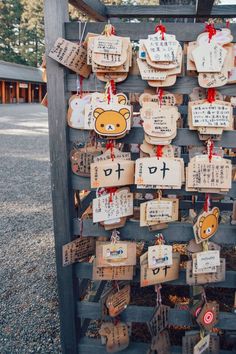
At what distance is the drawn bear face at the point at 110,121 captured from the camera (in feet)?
4.47

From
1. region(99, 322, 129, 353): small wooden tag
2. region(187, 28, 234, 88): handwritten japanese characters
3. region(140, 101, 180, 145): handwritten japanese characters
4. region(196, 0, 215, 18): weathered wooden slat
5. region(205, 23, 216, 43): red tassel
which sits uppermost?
region(196, 0, 215, 18): weathered wooden slat

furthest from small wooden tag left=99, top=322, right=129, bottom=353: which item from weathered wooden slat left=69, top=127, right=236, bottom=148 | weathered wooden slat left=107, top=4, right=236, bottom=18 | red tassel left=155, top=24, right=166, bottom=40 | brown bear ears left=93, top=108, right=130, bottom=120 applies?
weathered wooden slat left=107, top=4, right=236, bottom=18

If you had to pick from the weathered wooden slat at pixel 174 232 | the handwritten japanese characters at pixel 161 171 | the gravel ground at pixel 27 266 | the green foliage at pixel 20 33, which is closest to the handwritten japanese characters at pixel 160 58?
the handwritten japanese characters at pixel 161 171

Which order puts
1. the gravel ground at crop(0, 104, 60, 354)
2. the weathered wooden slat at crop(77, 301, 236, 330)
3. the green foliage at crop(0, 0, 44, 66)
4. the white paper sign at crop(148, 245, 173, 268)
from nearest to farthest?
the white paper sign at crop(148, 245, 173, 268), the weathered wooden slat at crop(77, 301, 236, 330), the gravel ground at crop(0, 104, 60, 354), the green foliage at crop(0, 0, 44, 66)

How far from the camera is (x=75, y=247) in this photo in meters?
1.59

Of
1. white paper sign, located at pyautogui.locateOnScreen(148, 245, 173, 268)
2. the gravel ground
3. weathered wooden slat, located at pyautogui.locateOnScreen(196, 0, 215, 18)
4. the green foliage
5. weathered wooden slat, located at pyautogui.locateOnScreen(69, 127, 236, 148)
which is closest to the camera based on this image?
weathered wooden slat, located at pyautogui.locateOnScreen(69, 127, 236, 148)

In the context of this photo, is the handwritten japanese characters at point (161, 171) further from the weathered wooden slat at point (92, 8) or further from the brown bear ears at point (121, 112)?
the weathered wooden slat at point (92, 8)

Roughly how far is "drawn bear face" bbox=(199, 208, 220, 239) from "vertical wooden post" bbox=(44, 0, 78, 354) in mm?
607

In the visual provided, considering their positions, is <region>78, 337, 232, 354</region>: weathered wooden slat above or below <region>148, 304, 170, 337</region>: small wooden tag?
below

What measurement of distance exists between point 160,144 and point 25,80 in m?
28.8

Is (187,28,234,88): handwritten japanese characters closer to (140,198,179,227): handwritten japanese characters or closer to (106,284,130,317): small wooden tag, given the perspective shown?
(140,198,179,227): handwritten japanese characters

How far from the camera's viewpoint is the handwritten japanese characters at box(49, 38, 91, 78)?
1.35 m

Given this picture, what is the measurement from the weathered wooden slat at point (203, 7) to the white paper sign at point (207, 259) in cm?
129

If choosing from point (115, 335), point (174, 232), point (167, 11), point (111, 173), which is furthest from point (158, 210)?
point (167, 11)
